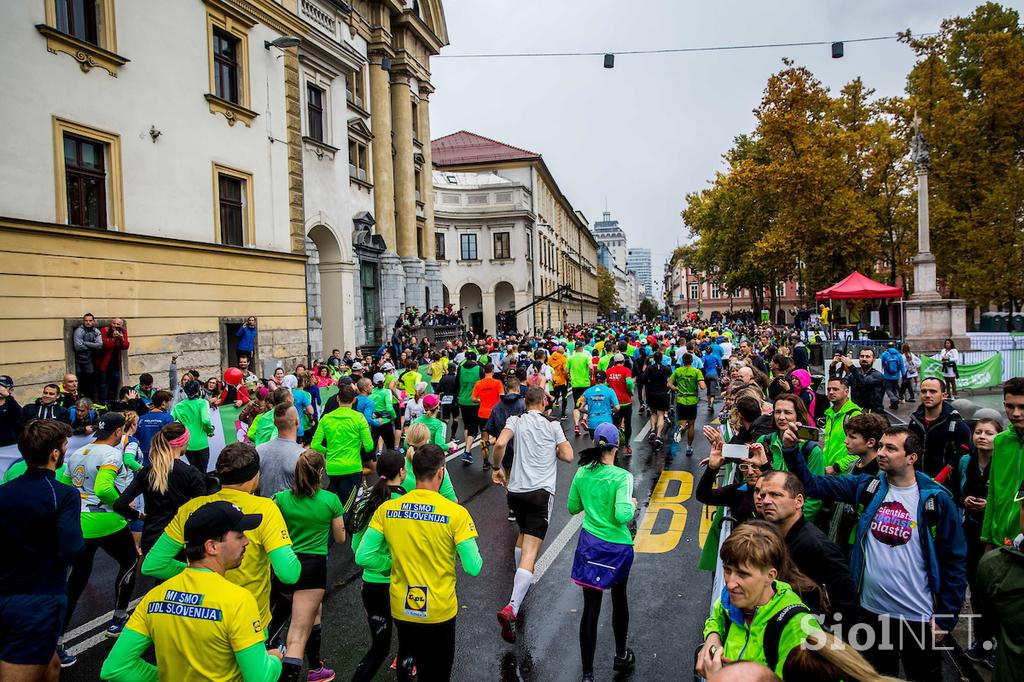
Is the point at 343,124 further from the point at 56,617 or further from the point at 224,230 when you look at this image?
the point at 56,617

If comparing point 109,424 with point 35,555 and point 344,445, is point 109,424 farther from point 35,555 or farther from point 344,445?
point 344,445

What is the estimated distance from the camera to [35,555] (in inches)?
148

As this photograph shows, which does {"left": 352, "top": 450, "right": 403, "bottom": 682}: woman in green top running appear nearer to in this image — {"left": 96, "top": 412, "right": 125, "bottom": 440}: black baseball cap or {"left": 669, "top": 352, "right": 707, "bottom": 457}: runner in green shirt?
{"left": 96, "top": 412, "right": 125, "bottom": 440}: black baseball cap

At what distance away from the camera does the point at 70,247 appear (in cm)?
1319

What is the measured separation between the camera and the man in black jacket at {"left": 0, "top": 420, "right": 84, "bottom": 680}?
366 cm

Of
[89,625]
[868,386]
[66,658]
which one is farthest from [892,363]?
[66,658]

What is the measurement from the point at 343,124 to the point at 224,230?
8.35m

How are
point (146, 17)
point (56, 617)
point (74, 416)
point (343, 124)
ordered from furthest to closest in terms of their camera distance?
point (343, 124) → point (146, 17) → point (74, 416) → point (56, 617)

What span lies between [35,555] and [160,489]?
1154 millimetres

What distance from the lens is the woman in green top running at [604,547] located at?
15.1 ft

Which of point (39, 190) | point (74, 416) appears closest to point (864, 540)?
point (74, 416)

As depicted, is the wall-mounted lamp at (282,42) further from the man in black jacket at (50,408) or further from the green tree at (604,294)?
the green tree at (604,294)

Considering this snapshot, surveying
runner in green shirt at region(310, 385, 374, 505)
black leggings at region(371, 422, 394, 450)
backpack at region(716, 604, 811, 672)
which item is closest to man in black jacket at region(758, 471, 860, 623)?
backpack at region(716, 604, 811, 672)

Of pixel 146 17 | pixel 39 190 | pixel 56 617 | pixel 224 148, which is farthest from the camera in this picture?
pixel 224 148
